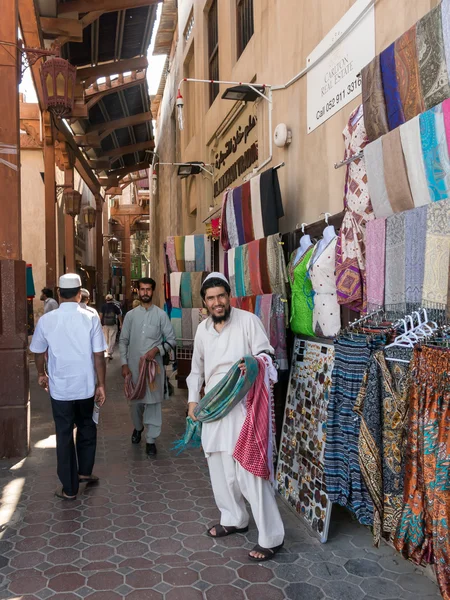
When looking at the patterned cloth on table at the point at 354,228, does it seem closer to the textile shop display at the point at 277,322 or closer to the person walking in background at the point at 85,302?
the textile shop display at the point at 277,322

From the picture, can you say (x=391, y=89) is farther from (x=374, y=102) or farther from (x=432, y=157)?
(x=432, y=157)

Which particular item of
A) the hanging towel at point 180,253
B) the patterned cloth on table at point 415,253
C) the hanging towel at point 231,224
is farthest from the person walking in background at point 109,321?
the patterned cloth on table at point 415,253

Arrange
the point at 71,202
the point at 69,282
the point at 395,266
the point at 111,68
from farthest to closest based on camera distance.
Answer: the point at 71,202
the point at 111,68
the point at 69,282
the point at 395,266

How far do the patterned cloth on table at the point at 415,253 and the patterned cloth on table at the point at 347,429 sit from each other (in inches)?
12.4

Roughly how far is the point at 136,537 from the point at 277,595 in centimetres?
106

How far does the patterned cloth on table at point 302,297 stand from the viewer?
399 cm

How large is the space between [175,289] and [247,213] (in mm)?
2710

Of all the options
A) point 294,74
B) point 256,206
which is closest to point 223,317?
point 256,206

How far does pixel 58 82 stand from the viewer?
723 centimetres

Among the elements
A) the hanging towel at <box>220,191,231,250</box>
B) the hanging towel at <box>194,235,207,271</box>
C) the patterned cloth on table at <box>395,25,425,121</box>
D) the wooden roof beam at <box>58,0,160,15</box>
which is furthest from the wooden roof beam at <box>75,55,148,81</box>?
the patterned cloth on table at <box>395,25,425,121</box>

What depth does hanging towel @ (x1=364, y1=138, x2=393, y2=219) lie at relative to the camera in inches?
114

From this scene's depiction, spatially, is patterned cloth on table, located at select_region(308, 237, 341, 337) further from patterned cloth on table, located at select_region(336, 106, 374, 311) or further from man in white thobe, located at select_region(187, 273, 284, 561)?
man in white thobe, located at select_region(187, 273, 284, 561)

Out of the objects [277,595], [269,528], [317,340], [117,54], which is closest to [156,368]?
[317,340]

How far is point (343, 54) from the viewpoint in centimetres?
394
